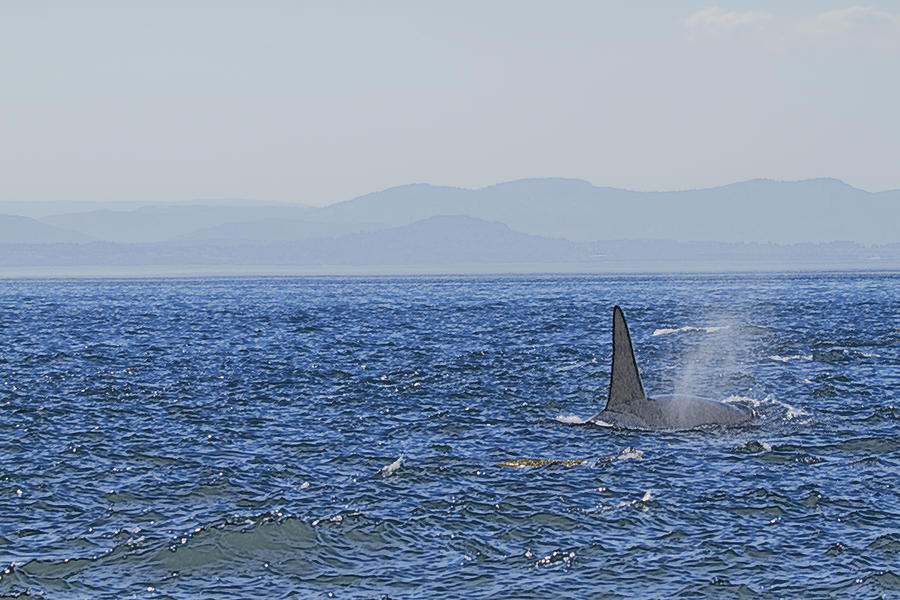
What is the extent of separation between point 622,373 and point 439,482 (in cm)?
629

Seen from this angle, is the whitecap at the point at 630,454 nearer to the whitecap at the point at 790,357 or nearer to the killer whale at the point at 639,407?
the killer whale at the point at 639,407

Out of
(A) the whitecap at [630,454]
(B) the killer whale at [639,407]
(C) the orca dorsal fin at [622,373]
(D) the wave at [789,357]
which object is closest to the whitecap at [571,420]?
(B) the killer whale at [639,407]

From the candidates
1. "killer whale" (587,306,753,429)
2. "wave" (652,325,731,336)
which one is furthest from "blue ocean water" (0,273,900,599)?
"wave" (652,325,731,336)

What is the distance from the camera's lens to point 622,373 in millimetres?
26469

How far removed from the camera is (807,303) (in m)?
99.2

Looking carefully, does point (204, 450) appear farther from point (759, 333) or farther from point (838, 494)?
point (759, 333)

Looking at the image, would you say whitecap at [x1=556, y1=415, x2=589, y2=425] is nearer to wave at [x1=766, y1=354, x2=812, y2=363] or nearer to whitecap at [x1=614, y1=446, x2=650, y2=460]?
whitecap at [x1=614, y1=446, x2=650, y2=460]

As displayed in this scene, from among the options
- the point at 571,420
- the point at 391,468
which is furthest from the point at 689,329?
the point at 391,468

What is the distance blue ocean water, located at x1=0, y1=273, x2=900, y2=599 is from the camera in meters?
16.5

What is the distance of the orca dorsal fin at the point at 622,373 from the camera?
26047 millimetres

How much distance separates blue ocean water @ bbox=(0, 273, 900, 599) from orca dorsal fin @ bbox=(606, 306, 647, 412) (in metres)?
0.98

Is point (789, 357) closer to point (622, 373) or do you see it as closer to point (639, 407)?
point (639, 407)

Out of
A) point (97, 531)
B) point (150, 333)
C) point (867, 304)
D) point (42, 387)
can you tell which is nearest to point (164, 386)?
point (42, 387)

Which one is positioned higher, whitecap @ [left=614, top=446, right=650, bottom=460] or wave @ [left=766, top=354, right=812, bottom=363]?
wave @ [left=766, top=354, right=812, bottom=363]
